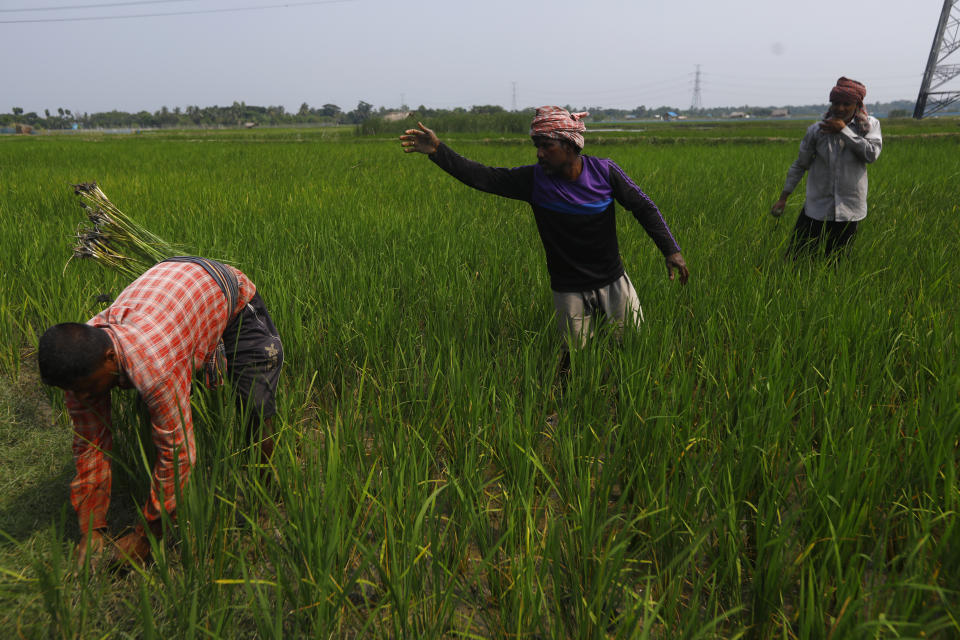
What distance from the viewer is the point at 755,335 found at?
2201 millimetres

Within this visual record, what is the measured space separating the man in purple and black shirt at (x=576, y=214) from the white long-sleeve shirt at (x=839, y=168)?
5.16 feet

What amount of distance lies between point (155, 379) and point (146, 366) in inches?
1.4

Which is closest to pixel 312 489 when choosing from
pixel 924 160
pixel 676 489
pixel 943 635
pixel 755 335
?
pixel 676 489

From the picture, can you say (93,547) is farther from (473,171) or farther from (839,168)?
(839,168)

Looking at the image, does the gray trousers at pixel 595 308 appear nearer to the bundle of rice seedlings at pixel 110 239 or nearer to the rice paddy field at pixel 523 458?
the rice paddy field at pixel 523 458

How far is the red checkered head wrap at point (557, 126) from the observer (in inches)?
74.0

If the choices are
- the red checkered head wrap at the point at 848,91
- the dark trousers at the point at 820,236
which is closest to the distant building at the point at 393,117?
the dark trousers at the point at 820,236

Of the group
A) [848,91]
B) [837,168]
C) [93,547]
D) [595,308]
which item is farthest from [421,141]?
[837,168]

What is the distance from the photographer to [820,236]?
3.24m

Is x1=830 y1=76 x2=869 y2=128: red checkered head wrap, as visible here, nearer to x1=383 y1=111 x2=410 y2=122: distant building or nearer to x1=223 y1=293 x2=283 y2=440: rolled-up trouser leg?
x1=223 y1=293 x2=283 y2=440: rolled-up trouser leg

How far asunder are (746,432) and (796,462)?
15 centimetres

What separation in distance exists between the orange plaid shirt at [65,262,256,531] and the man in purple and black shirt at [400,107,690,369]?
41.1 inches

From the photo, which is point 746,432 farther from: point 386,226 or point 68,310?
point 386,226

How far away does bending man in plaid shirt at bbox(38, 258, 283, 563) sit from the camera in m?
1.12
